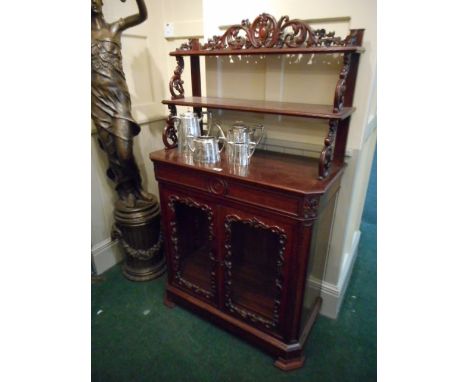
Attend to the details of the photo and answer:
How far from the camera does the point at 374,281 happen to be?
Result: 2006 mm

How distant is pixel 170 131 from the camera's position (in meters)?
1.53

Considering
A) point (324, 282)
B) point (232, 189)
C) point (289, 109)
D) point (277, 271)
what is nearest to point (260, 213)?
point (232, 189)

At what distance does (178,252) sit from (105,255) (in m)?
0.74

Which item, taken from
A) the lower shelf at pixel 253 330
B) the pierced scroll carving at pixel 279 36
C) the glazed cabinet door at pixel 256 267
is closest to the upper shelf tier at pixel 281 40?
the pierced scroll carving at pixel 279 36

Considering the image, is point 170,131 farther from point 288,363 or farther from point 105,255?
point 288,363

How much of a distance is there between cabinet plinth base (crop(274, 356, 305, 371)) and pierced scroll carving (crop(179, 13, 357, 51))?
143 cm

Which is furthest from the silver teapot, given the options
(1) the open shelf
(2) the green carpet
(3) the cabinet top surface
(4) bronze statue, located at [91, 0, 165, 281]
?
(2) the green carpet

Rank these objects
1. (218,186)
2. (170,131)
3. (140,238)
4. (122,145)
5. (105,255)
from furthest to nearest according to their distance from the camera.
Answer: (105,255)
(140,238)
(122,145)
(170,131)
(218,186)

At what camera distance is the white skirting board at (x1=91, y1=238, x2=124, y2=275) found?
199 centimetres

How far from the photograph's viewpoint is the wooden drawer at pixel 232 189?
1.13 meters

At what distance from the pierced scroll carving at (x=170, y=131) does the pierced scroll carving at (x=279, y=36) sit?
16.5 inches
